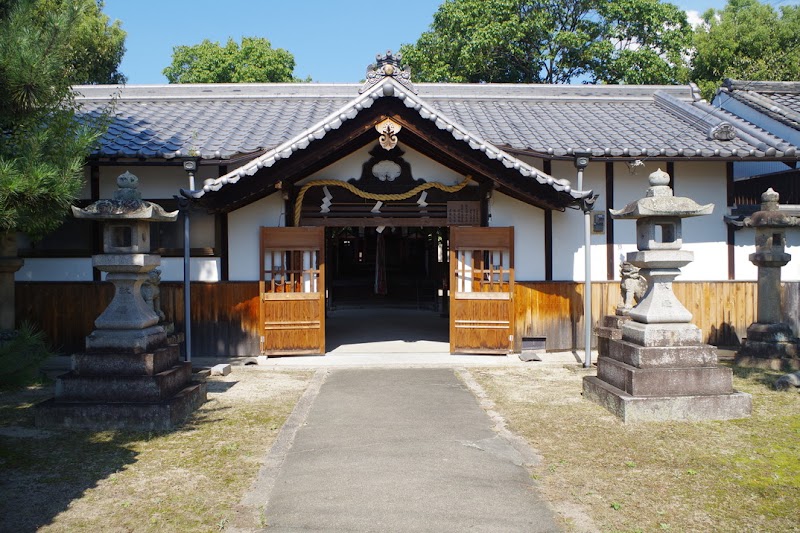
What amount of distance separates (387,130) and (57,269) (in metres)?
6.91

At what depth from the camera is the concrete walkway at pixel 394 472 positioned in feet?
15.6

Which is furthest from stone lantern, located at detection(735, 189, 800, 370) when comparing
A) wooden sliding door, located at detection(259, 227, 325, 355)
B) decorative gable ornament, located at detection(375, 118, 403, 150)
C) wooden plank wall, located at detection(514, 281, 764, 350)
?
wooden sliding door, located at detection(259, 227, 325, 355)

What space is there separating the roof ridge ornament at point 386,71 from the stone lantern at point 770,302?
649 cm

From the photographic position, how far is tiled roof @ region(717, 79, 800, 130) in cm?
1457

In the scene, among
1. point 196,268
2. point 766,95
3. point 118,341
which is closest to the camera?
point 118,341

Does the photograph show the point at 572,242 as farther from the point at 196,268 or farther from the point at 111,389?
the point at 111,389

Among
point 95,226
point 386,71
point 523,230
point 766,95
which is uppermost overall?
point 766,95

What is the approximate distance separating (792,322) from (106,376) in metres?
12.3

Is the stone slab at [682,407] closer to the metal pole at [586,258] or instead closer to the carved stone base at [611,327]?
the carved stone base at [611,327]

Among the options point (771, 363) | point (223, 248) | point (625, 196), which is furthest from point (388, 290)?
point (771, 363)

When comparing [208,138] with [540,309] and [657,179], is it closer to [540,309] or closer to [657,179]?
[540,309]

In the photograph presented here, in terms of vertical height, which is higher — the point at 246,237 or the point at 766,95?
the point at 766,95

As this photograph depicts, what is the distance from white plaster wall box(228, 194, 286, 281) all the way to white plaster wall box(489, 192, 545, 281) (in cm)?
420

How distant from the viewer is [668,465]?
5.90 meters
